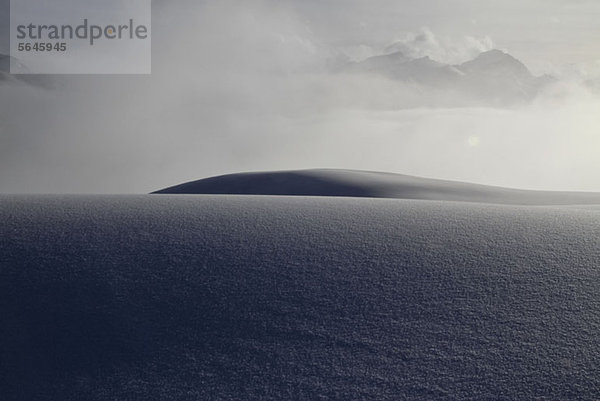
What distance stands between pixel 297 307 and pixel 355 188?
14.0 m

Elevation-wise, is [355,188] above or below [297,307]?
above

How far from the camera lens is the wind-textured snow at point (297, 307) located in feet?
15.8

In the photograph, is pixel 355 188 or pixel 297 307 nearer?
pixel 297 307

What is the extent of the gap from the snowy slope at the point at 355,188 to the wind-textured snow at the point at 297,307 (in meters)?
10.7

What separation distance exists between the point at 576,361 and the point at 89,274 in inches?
214

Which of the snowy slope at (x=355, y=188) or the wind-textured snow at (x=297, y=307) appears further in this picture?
the snowy slope at (x=355, y=188)

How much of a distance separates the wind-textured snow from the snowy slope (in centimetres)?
1071

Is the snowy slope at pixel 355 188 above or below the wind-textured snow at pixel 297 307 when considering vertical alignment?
above

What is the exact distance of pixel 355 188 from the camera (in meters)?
19.6

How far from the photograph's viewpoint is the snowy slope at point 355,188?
63.2ft

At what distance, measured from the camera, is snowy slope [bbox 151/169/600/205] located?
63.2 feet

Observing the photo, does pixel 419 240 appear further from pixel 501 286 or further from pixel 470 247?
pixel 501 286

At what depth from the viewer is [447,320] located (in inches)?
219

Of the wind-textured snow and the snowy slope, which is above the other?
the snowy slope
